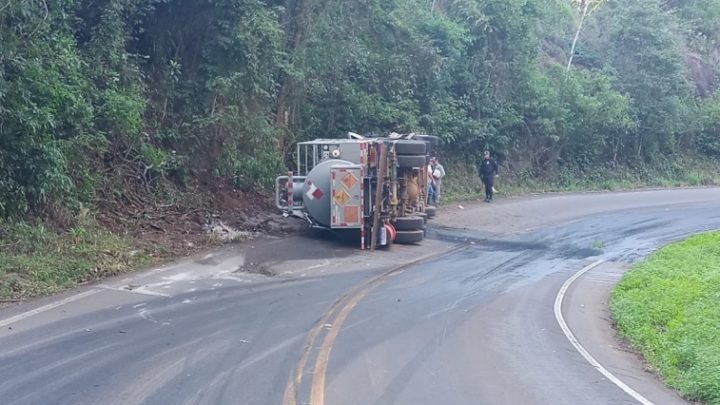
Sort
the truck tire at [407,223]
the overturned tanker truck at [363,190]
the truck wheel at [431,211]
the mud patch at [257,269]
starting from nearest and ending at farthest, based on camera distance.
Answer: the mud patch at [257,269] < the overturned tanker truck at [363,190] < the truck tire at [407,223] < the truck wheel at [431,211]

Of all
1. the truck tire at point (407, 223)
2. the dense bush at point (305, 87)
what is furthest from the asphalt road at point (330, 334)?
the dense bush at point (305, 87)

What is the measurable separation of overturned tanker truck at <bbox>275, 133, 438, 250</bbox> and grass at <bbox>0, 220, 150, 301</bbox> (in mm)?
5145

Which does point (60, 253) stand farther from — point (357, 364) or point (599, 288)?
point (599, 288)

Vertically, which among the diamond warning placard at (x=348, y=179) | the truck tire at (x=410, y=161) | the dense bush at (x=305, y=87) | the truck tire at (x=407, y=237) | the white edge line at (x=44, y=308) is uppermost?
the dense bush at (x=305, y=87)

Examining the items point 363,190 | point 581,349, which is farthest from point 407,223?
point 581,349

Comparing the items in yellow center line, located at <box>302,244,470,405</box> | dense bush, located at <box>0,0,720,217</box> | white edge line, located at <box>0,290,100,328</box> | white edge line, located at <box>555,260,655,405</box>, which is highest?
dense bush, located at <box>0,0,720,217</box>

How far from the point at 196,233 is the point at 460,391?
11.9 metres

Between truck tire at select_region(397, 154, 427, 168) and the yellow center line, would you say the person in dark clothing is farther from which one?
the yellow center line

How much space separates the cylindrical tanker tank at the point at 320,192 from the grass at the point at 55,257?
4972mm

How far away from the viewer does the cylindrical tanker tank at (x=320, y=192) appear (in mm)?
21062

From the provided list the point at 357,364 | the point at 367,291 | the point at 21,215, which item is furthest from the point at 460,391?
the point at 21,215

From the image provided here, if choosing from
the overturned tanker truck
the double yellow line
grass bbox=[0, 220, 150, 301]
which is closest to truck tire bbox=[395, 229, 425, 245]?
the overturned tanker truck

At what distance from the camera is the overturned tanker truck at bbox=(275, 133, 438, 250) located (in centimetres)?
2083

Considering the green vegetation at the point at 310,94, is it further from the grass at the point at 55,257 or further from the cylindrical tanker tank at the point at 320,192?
the cylindrical tanker tank at the point at 320,192
